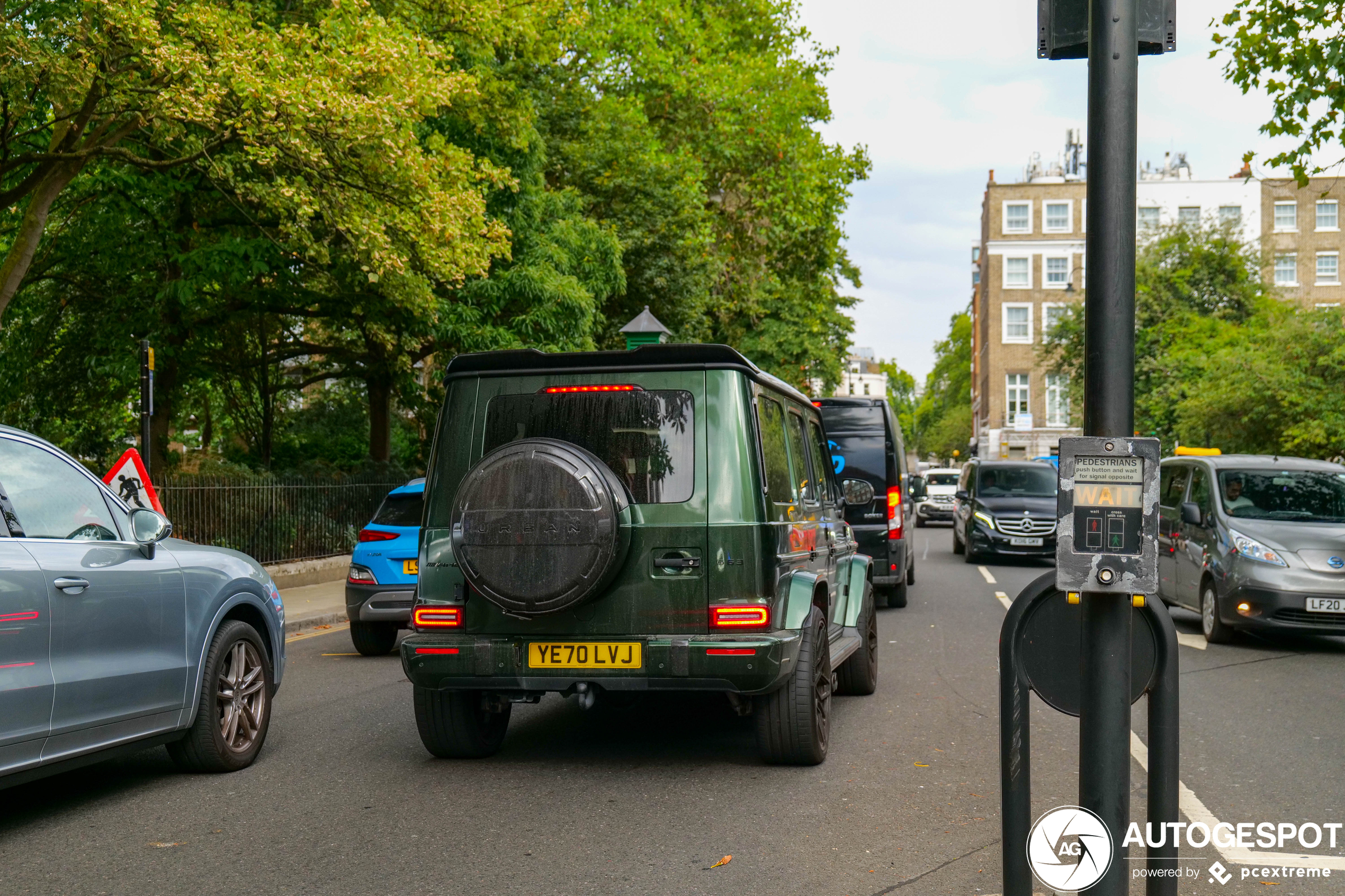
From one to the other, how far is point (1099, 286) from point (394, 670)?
7868 mm

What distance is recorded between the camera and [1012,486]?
876 inches

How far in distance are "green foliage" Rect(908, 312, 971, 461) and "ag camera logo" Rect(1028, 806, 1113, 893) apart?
301ft

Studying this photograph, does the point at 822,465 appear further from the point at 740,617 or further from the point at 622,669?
the point at 622,669

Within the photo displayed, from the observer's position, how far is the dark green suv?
5.83 metres

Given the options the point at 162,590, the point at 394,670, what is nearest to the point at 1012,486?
the point at 394,670

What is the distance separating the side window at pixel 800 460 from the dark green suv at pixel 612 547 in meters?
0.66

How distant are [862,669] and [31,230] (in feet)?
Result: 35.9

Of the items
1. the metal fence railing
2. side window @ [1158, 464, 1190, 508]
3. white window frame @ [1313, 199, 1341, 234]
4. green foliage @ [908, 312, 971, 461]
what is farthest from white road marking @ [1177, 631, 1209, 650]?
green foliage @ [908, 312, 971, 461]

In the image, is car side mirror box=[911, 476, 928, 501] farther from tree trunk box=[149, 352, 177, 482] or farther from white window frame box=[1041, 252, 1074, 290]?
white window frame box=[1041, 252, 1074, 290]

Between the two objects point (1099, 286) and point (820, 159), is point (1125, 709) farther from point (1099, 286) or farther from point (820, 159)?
point (820, 159)

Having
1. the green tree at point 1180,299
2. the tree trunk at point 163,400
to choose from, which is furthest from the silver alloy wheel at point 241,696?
the green tree at point 1180,299

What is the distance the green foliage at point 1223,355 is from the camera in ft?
79.0

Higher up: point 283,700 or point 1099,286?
point 1099,286

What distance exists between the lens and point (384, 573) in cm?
1086
